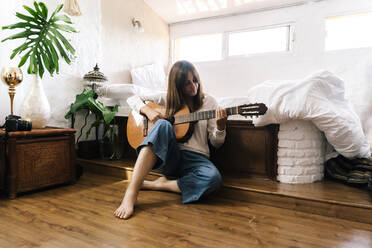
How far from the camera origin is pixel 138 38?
3.19 meters

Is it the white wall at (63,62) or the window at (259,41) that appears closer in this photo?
the white wall at (63,62)

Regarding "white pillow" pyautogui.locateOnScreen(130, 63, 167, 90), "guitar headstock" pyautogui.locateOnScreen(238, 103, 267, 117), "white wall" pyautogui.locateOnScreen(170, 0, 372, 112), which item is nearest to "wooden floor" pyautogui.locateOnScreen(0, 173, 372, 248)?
"guitar headstock" pyautogui.locateOnScreen(238, 103, 267, 117)

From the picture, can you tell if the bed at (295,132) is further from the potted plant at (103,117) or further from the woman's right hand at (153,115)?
the potted plant at (103,117)

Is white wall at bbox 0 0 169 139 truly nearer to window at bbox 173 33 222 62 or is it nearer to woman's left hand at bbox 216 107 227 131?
window at bbox 173 33 222 62

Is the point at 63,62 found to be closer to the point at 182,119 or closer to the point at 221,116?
the point at 182,119

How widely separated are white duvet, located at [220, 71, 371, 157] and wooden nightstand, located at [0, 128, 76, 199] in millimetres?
1321

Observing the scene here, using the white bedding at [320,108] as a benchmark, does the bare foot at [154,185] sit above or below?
below

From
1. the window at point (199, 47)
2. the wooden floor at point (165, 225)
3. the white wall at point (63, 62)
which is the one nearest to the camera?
the wooden floor at point (165, 225)

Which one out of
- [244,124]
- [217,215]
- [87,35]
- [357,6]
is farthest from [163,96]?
[357,6]

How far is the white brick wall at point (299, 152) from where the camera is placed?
147cm

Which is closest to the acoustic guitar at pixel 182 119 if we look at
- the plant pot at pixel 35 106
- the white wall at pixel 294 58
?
the plant pot at pixel 35 106

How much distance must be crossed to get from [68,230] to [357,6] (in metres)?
3.54

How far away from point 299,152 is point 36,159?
1635 millimetres

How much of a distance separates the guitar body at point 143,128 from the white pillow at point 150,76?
4.14ft
